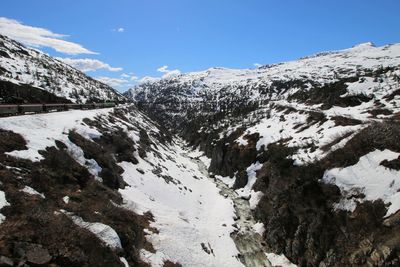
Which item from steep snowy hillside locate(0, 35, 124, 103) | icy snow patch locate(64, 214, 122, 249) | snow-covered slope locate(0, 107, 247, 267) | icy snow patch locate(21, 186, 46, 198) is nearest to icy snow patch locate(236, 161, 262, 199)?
snow-covered slope locate(0, 107, 247, 267)

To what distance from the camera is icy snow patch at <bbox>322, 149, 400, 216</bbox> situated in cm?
2344

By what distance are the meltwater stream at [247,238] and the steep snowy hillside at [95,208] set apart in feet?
0.58

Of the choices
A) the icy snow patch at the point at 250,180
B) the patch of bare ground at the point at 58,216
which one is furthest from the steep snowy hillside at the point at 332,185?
the patch of bare ground at the point at 58,216

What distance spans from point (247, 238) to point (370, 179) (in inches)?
506

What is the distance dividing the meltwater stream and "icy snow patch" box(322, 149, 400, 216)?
837cm

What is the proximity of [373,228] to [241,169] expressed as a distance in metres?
30.7

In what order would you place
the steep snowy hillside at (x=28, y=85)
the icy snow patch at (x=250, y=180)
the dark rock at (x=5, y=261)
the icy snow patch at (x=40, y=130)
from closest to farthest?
the dark rock at (x=5, y=261) → the icy snow patch at (x=40, y=130) → the icy snow patch at (x=250, y=180) → the steep snowy hillside at (x=28, y=85)

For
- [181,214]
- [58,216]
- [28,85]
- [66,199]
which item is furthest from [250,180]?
[28,85]

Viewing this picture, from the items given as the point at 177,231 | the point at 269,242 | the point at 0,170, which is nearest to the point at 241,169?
the point at 269,242

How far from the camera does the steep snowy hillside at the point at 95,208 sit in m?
15.3

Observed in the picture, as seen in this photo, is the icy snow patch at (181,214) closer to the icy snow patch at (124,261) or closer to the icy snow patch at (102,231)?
the icy snow patch at (124,261)

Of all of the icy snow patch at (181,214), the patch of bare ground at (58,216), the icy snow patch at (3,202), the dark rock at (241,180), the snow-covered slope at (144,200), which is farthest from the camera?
the dark rock at (241,180)

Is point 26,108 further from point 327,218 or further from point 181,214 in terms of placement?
point 327,218

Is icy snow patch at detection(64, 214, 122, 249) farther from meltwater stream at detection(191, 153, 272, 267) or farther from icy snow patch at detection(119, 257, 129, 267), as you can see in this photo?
meltwater stream at detection(191, 153, 272, 267)
